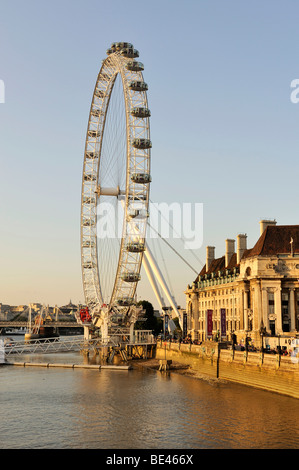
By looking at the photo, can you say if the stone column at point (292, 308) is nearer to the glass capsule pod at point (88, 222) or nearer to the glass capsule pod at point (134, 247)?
the glass capsule pod at point (134, 247)

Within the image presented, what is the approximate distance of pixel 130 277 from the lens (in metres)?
77.1

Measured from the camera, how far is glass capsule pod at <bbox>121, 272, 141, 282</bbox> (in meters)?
76.9

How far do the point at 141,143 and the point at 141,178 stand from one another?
4751mm

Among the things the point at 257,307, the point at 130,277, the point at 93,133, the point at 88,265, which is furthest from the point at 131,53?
the point at 257,307

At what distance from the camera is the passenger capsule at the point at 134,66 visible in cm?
7306

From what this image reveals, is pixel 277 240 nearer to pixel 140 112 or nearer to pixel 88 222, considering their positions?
pixel 140 112

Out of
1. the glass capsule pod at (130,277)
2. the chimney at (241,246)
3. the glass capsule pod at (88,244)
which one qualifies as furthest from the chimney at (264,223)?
the glass capsule pod at (88,244)

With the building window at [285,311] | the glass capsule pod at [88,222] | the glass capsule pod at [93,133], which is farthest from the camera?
the glass capsule pod at [88,222]

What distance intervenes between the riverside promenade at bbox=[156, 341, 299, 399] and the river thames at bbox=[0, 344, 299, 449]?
121 centimetres

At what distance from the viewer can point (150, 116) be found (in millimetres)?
73500

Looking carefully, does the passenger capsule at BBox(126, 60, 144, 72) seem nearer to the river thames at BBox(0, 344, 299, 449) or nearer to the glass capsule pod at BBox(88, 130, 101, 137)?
the glass capsule pod at BBox(88, 130, 101, 137)

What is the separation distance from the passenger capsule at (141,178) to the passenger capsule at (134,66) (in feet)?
46.2
